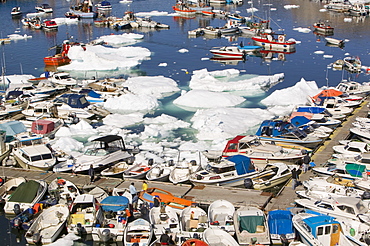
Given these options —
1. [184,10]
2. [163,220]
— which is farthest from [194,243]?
[184,10]

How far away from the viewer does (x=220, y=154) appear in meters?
29.7

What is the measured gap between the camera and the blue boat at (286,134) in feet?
101

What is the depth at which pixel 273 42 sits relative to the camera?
6650 centimetres

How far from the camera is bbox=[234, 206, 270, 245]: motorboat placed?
2058 cm

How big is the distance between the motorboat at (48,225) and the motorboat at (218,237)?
22.5 ft

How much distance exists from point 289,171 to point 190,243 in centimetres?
982

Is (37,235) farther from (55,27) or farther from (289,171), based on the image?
(55,27)

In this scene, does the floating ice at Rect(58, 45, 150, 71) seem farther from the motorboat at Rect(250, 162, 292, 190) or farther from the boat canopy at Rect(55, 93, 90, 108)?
the motorboat at Rect(250, 162, 292, 190)

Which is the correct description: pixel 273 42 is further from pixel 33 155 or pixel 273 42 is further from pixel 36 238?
pixel 36 238

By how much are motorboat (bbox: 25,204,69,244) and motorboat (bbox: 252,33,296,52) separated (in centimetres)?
4797

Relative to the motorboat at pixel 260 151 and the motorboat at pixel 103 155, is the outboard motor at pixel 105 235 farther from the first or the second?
the motorboat at pixel 260 151

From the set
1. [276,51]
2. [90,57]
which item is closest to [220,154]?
[90,57]

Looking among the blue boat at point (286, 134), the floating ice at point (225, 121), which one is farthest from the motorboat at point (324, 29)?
the blue boat at point (286, 134)

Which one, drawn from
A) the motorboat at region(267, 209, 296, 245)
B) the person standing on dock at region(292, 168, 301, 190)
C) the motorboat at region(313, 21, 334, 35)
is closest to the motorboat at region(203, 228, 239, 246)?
the motorboat at region(267, 209, 296, 245)
